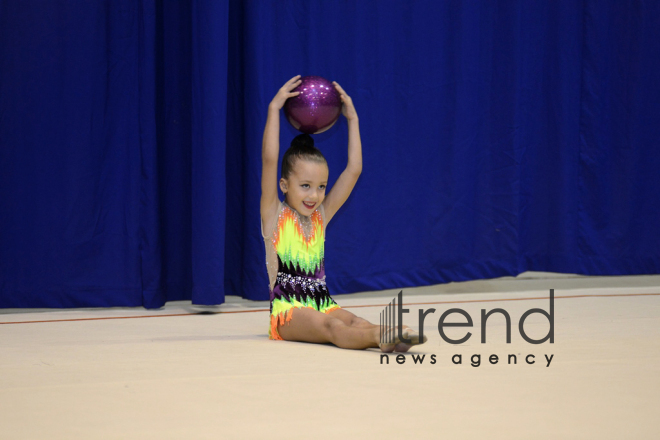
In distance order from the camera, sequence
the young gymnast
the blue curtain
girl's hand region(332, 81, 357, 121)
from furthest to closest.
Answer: the blue curtain → girl's hand region(332, 81, 357, 121) → the young gymnast

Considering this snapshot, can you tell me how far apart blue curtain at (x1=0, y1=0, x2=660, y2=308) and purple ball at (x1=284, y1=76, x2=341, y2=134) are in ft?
2.46

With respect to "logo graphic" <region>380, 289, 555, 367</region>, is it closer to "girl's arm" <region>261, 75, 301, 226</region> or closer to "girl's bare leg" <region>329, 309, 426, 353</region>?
"girl's bare leg" <region>329, 309, 426, 353</region>

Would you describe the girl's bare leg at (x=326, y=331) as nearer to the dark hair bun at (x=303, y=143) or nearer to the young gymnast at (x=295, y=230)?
the young gymnast at (x=295, y=230)

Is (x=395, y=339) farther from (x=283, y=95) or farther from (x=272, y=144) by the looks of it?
(x=283, y=95)

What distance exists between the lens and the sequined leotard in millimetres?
2184

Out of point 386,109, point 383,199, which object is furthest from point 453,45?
point 383,199

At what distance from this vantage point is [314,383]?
161 cm

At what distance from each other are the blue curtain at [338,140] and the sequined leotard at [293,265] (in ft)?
2.31

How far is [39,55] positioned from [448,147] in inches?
79.1

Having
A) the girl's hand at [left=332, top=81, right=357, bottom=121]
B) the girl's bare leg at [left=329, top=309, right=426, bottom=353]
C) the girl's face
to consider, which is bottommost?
the girl's bare leg at [left=329, top=309, right=426, bottom=353]

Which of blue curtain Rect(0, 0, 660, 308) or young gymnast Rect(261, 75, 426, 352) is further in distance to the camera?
blue curtain Rect(0, 0, 660, 308)

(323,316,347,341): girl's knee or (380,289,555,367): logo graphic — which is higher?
(323,316,347,341): girl's knee

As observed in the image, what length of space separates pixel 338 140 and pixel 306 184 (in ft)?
3.60

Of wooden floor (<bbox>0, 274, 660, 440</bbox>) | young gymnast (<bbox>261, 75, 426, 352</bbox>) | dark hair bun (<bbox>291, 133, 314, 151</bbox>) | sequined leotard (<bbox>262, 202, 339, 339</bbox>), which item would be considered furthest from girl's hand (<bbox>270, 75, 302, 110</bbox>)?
wooden floor (<bbox>0, 274, 660, 440</bbox>)
